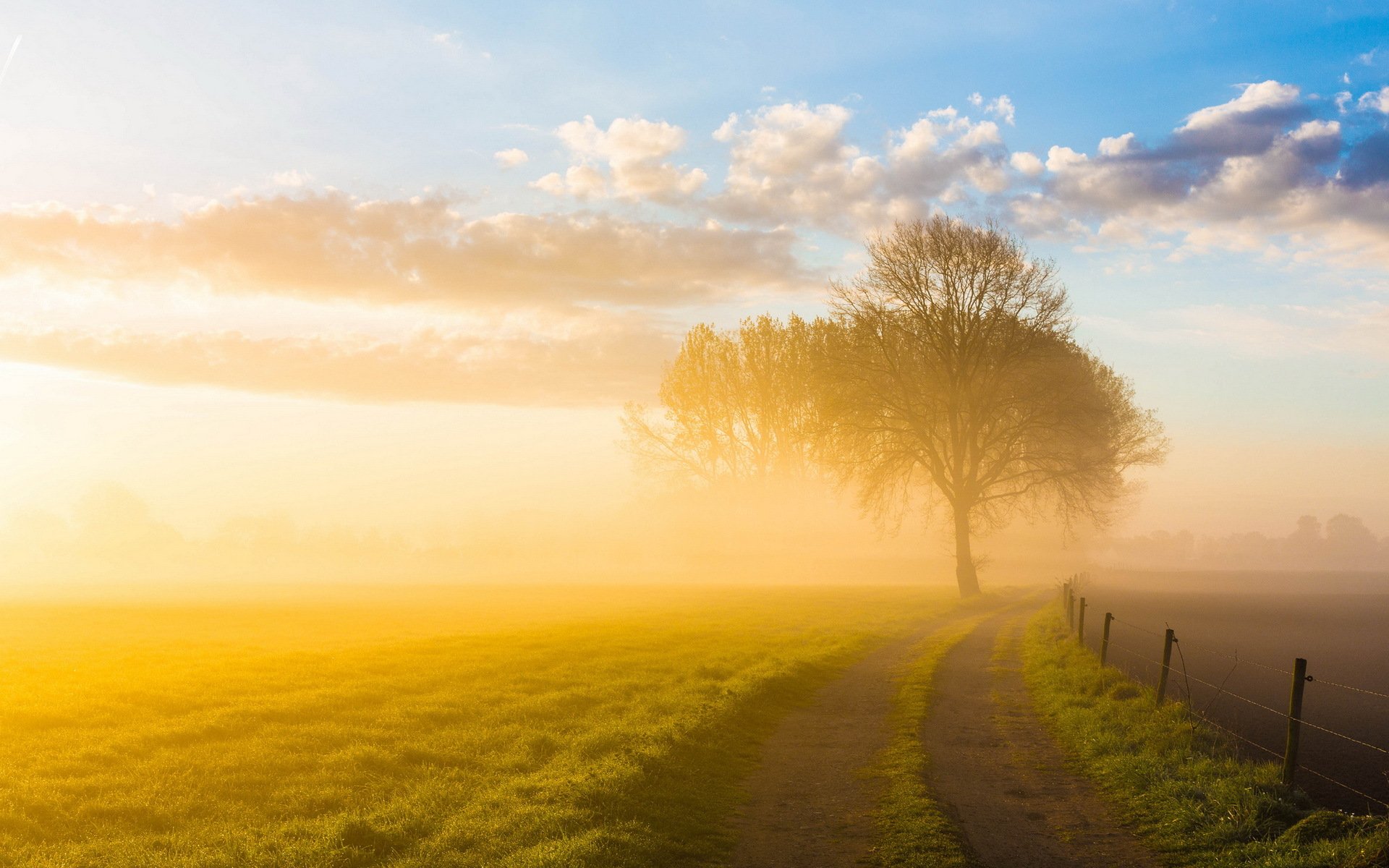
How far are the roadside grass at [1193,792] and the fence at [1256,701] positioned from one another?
395 mm

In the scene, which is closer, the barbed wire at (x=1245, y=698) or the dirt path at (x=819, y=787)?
the dirt path at (x=819, y=787)

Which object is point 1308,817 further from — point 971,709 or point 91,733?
point 91,733


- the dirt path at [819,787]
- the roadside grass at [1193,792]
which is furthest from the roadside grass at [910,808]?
the roadside grass at [1193,792]

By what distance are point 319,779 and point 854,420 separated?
34.2 meters

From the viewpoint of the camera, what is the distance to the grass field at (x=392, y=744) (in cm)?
958

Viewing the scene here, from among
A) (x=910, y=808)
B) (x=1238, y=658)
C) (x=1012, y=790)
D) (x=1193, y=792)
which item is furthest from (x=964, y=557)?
(x=910, y=808)

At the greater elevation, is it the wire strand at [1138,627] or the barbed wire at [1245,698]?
the barbed wire at [1245,698]

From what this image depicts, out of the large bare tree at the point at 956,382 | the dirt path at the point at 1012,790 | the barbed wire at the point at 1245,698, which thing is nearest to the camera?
the dirt path at the point at 1012,790

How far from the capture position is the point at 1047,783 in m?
11.9

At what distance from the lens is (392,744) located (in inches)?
538

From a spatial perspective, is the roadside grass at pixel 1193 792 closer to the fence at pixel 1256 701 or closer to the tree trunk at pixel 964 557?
the fence at pixel 1256 701

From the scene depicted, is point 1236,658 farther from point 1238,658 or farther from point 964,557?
point 964,557

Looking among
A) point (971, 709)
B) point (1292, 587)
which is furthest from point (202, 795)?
point (1292, 587)

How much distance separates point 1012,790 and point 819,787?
2.58m
